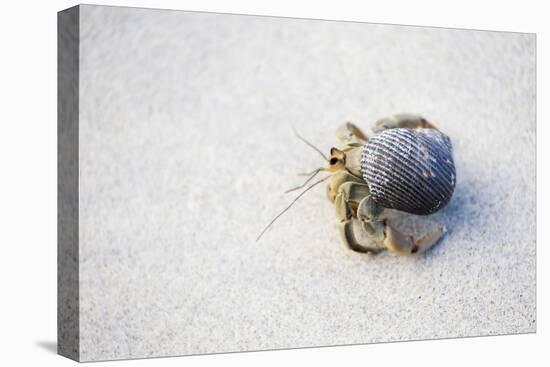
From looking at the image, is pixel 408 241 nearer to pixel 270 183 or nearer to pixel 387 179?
pixel 387 179

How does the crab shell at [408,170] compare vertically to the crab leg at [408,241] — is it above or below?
above

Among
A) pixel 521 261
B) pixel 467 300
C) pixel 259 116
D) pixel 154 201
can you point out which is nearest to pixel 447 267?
pixel 467 300

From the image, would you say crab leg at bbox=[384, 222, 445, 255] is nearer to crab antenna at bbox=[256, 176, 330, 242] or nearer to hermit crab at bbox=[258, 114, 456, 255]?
hermit crab at bbox=[258, 114, 456, 255]

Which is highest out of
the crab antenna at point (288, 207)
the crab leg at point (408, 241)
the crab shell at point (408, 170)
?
the crab shell at point (408, 170)

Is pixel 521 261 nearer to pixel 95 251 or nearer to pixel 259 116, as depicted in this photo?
pixel 259 116

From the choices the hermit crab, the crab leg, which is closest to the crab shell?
the hermit crab

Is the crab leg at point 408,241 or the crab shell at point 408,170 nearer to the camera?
the crab shell at point 408,170

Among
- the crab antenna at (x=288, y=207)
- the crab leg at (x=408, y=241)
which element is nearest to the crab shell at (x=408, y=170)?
the crab leg at (x=408, y=241)

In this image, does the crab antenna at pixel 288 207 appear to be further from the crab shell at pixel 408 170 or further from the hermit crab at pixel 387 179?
the crab shell at pixel 408 170
